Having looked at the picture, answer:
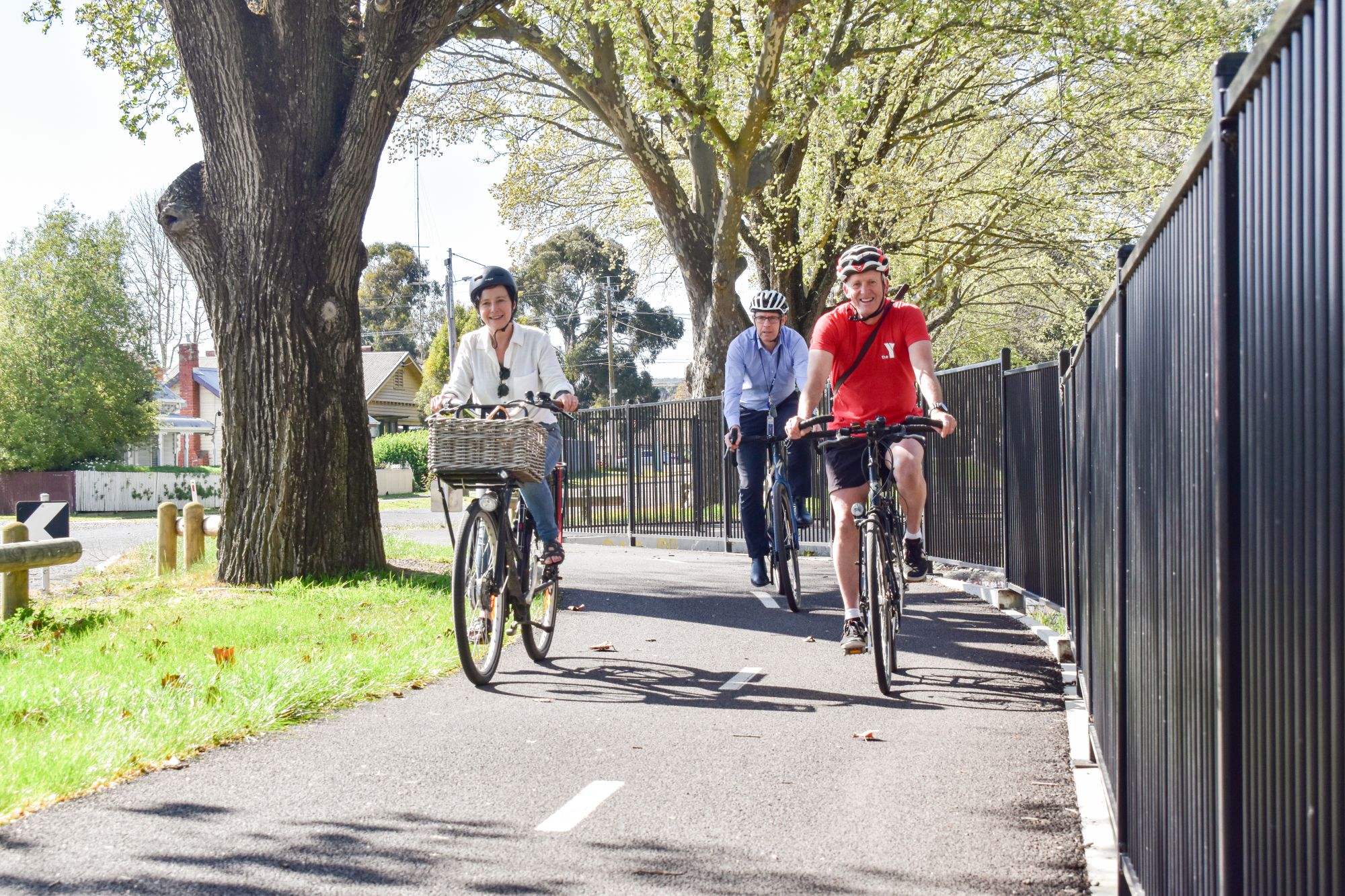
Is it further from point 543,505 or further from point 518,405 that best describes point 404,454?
point 518,405

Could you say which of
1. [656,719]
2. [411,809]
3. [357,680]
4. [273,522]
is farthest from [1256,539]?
[273,522]

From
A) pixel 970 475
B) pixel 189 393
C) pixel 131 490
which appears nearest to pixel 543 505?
pixel 970 475

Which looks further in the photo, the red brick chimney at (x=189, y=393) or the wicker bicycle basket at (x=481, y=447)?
the red brick chimney at (x=189, y=393)

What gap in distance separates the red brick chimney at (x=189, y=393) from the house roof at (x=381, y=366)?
8.84 meters

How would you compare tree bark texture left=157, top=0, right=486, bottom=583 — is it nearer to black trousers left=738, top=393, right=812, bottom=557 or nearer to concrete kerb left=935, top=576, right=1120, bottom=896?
black trousers left=738, top=393, right=812, bottom=557

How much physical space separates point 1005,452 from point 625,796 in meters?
5.52

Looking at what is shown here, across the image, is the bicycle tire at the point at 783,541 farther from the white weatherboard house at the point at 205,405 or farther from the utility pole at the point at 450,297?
the white weatherboard house at the point at 205,405

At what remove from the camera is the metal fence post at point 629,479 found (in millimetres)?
17672

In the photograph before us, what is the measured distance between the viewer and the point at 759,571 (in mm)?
8680

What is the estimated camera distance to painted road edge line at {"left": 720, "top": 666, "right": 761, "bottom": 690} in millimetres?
5875

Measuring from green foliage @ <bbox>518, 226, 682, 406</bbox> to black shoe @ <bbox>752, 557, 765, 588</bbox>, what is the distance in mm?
53657

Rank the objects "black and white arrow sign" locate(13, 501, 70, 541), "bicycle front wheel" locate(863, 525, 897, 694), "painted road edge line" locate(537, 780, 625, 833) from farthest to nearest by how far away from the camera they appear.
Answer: "black and white arrow sign" locate(13, 501, 70, 541) → "bicycle front wheel" locate(863, 525, 897, 694) → "painted road edge line" locate(537, 780, 625, 833)

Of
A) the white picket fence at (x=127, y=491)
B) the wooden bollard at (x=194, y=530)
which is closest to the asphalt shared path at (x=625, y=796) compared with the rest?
the wooden bollard at (x=194, y=530)

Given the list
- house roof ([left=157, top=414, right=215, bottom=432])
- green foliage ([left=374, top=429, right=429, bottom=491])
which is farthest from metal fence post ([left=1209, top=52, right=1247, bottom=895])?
house roof ([left=157, top=414, right=215, bottom=432])
